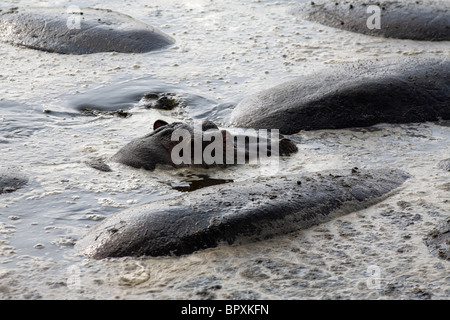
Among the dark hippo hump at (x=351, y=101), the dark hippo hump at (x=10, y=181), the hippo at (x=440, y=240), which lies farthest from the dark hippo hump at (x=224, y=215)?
the dark hippo hump at (x=351, y=101)

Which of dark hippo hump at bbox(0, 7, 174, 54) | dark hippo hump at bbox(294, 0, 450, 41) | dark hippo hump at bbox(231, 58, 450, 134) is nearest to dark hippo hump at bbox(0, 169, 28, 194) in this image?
dark hippo hump at bbox(231, 58, 450, 134)

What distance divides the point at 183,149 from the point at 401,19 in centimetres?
415

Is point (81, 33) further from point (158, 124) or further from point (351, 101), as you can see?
point (351, 101)

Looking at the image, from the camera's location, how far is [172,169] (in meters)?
5.51

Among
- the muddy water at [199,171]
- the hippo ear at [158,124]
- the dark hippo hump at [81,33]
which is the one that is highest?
the dark hippo hump at [81,33]

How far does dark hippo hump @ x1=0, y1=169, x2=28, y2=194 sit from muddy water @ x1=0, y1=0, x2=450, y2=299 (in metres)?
0.07

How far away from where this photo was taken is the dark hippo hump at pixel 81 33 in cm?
853

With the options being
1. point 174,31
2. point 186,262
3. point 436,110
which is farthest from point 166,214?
point 174,31

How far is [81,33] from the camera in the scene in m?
8.65

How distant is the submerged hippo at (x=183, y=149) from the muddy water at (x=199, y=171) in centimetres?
A: 9

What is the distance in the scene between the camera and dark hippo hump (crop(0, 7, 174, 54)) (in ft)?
28.0

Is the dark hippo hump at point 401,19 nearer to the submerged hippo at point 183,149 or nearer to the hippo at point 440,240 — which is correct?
the submerged hippo at point 183,149
